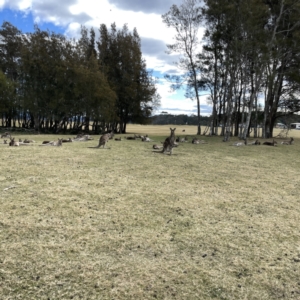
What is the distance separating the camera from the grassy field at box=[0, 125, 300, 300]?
2.51 meters

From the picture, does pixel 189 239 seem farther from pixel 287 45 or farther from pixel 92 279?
pixel 287 45

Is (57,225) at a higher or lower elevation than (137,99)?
lower

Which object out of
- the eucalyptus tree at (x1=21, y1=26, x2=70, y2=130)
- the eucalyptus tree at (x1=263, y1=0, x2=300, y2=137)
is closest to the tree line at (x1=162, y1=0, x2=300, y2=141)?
the eucalyptus tree at (x1=263, y1=0, x2=300, y2=137)

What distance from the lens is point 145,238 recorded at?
3.43 metres

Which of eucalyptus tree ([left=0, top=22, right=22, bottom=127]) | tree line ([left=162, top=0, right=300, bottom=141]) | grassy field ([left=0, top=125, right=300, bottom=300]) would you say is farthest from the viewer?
eucalyptus tree ([left=0, top=22, right=22, bottom=127])

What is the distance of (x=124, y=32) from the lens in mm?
32156

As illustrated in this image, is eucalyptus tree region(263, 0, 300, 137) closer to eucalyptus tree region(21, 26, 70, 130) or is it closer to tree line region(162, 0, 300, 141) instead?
tree line region(162, 0, 300, 141)

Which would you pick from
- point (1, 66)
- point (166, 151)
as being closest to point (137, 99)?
point (1, 66)

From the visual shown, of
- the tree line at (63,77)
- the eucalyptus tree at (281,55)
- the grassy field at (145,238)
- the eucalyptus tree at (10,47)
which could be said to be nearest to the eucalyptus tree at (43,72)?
the tree line at (63,77)

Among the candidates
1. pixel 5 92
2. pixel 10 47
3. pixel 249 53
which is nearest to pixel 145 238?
pixel 249 53

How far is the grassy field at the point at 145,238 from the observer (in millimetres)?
2506

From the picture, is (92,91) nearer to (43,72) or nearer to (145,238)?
(43,72)

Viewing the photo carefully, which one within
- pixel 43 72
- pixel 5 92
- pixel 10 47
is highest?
pixel 10 47

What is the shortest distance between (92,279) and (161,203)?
2373 mm
